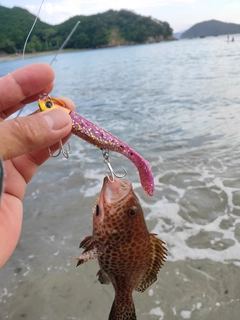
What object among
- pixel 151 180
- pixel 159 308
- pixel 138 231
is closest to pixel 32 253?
pixel 159 308

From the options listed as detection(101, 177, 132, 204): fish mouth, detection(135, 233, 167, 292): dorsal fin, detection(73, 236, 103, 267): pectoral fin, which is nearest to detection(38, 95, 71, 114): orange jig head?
detection(101, 177, 132, 204): fish mouth

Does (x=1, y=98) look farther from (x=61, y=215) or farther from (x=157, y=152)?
(x=157, y=152)

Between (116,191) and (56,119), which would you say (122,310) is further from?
(56,119)

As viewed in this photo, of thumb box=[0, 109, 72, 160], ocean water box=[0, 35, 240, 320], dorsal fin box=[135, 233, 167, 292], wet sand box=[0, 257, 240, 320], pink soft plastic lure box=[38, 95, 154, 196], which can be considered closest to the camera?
thumb box=[0, 109, 72, 160]

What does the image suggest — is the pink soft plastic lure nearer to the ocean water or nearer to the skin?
the skin

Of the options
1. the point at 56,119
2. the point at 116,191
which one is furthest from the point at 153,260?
the point at 56,119

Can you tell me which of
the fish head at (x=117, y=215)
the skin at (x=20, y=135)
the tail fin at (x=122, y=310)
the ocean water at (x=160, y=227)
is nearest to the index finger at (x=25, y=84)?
the skin at (x=20, y=135)
